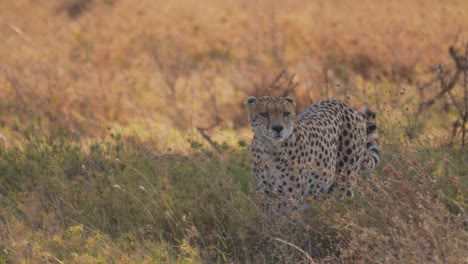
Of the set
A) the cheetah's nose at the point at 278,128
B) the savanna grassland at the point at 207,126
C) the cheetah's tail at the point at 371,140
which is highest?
the cheetah's nose at the point at 278,128

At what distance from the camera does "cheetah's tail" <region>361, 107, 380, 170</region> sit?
538cm

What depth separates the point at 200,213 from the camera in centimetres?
487

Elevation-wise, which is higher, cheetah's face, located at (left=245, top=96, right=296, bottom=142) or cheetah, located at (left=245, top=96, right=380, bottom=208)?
cheetah's face, located at (left=245, top=96, right=296, bottom=142)

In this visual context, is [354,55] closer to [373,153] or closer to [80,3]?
[373,153]

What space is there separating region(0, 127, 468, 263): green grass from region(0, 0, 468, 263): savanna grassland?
0.02 m

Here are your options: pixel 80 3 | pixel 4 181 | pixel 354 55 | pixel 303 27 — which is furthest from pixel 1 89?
pixel 80 3

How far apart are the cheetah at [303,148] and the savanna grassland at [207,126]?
5.4 inches

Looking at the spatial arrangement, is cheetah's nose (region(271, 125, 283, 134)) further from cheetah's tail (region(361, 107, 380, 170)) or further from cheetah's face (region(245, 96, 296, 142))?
cheetah's tail (region(361, 107, 380, 170))

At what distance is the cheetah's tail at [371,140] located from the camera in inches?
212

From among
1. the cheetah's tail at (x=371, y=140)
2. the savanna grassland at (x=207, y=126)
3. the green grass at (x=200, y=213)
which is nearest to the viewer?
the green grass at (x=200, y=213)

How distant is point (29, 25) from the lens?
14164 mm

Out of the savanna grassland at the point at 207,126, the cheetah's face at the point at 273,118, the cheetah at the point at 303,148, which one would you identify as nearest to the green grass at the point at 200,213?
the savanna grassland at the point at 207,126

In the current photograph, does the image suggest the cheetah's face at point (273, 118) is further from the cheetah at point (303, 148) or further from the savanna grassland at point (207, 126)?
the savanna grassland at point (207, 126)

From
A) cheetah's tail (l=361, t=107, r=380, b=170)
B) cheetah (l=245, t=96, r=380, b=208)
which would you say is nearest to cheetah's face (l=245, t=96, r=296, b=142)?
cheetah (l=245, t=96, r=380, b=208)
